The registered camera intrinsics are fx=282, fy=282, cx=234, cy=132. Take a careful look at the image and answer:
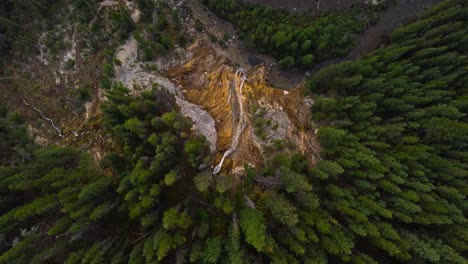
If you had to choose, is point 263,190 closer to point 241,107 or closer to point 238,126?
point 238,126

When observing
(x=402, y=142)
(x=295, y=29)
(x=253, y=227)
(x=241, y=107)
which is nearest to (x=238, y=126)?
(x=241, y=107)

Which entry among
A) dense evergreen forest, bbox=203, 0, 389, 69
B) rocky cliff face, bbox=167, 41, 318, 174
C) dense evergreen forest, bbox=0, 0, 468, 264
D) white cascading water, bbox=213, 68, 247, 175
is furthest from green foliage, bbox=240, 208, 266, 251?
dense evergreen forest, bbox=203, 0, 389, 69

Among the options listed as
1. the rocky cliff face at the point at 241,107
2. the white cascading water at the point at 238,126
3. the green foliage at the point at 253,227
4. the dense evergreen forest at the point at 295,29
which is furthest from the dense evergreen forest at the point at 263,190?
the dense evergreen forest at the point at 295,29

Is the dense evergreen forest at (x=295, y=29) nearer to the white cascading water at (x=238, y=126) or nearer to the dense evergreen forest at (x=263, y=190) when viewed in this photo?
the white cascading water at (x=238, y=126)

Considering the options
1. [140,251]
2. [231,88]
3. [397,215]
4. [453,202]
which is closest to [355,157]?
[397,215]

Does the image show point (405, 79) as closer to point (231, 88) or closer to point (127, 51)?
point (231, 88)

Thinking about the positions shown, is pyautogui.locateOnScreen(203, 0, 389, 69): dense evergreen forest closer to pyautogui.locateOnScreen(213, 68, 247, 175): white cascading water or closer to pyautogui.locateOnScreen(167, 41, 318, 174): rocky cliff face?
pyautogui.locateOnScreen(167, 41, 318, 174): rocky cliff face

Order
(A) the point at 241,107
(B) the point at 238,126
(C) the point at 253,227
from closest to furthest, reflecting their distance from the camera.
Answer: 1. (C) the point at 253,227
2. (B) the point at 238,126
3. (A) the point at 241,107
